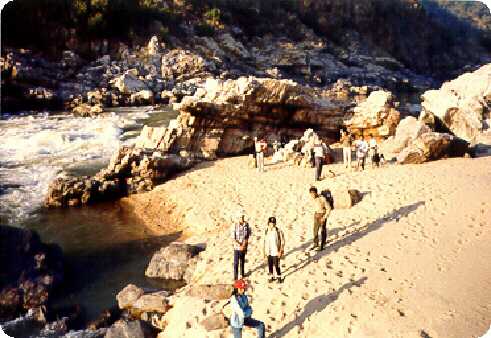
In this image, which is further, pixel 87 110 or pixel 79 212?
pixel 87 110

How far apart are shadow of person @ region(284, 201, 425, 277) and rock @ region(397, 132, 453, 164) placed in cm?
450

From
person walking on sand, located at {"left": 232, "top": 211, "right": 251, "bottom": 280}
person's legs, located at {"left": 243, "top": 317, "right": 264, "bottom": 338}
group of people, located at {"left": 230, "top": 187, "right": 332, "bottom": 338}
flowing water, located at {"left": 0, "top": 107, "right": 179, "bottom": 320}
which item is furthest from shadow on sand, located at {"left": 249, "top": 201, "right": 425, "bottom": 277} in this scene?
flowing water, located at {"left": 0, "top": 107, "right": 179, "bottom": 320}

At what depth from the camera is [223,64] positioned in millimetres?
58875

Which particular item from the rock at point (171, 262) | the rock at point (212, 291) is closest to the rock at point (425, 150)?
the rock at point (171, 262)

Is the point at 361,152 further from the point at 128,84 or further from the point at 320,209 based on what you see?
the point at 128,84

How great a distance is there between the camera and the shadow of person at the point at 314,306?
8.46 metres

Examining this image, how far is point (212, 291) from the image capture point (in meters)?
10.0

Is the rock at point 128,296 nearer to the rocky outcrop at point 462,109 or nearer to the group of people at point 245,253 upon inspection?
the group of people at point 245,253

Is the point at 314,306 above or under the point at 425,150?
under

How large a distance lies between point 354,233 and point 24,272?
8.40 m

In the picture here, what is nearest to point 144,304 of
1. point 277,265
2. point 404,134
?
point 277,265

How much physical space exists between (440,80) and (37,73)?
75129mm

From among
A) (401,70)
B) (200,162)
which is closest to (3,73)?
(200,162)

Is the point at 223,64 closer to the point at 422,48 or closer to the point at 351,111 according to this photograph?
the point at 351,111
